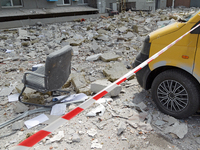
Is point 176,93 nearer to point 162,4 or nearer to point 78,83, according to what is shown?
point 78,83

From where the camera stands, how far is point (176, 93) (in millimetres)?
2947

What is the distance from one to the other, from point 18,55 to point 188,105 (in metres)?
6.96

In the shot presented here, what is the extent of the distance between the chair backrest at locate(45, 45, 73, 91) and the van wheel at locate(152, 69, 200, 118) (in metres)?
1.83

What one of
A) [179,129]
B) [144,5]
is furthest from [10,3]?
[144,5]

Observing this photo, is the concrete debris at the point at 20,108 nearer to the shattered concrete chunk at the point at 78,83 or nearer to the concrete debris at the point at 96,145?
the shattered concrete chunk at the point at 78,83

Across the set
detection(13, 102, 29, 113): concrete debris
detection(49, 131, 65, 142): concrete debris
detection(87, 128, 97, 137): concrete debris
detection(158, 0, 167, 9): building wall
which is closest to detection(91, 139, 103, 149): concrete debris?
detection(87, 128, 97, 137): concrete debris

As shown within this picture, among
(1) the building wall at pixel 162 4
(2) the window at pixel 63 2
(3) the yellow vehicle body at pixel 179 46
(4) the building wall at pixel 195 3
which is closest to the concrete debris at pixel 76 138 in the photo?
(3) the yellow vehicle body at pixel 179 46

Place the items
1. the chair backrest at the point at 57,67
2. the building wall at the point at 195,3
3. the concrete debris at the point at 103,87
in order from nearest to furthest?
1. the chair backrest at the point at 57,67
2. the concrete debris at the point at 103,87
3. the building wall at the point at 195,3

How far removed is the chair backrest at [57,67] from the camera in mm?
3195

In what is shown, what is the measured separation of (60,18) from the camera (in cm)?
1505

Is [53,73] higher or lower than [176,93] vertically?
higher

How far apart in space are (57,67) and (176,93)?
2265mm

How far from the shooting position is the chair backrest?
10.5 feet

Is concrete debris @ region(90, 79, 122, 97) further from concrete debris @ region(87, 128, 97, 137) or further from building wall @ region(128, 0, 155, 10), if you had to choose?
building wall @ region(128, 0, 155, 10)
